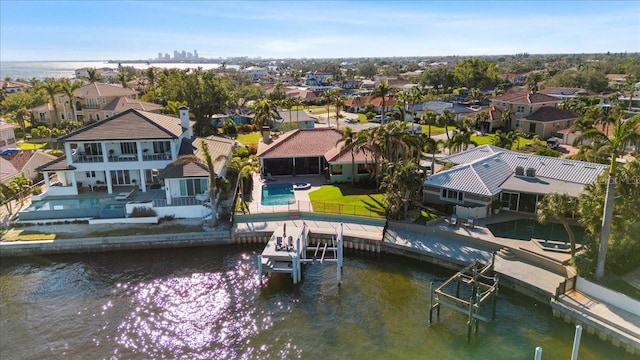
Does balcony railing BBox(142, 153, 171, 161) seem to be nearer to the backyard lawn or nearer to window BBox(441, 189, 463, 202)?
window BBox(441, 189, 463, 202)

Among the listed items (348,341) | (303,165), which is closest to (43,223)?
(303,165)

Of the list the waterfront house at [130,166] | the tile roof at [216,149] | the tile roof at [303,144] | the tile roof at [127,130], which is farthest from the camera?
the tile roof at [303,144]

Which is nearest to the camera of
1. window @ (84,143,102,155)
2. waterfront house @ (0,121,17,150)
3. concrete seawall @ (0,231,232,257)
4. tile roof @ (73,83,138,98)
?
concrete seawall @ (0,231,232,257)

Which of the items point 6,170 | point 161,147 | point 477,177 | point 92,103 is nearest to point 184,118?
point 161,147

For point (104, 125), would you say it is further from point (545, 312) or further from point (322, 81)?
point (322, 81)

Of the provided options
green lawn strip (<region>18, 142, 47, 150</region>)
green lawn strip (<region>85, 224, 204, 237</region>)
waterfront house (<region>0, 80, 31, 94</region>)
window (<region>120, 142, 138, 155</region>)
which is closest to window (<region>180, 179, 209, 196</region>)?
green lawn strip (<region>85, 224, 204, 237</region>)

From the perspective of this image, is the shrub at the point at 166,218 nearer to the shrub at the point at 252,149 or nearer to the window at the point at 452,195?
the shrub at the point at 252,149

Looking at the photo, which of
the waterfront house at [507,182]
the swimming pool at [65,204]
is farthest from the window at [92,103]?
the waterfront house at [507,182]
